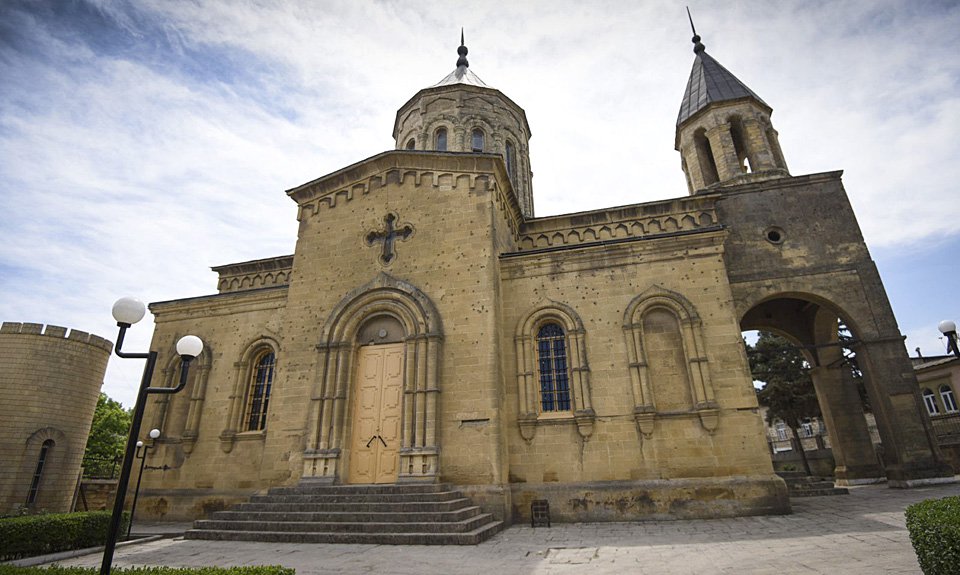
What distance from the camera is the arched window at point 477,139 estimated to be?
2053cm

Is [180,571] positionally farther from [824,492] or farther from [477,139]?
[477,139]

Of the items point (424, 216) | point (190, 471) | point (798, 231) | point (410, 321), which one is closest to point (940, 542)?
point (410, 321)

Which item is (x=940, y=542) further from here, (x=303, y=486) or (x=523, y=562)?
(x=303, y=486)

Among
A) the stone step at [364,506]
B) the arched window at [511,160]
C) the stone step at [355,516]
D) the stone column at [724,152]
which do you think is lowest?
the stone step at [355,516]

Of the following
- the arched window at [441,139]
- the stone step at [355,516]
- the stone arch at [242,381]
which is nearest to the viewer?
the stone step at [355,516]

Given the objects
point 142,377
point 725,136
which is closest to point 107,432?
point 142,377

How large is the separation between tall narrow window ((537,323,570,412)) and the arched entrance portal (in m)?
7.23

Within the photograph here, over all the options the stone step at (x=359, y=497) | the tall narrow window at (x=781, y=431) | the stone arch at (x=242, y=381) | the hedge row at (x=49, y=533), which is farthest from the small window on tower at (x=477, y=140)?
the tall narrow window at (x=781, y=431)

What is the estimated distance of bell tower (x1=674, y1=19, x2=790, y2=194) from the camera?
59.1ft

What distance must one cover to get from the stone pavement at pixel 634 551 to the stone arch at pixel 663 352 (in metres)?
2.43

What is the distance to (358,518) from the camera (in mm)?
Result: 9758

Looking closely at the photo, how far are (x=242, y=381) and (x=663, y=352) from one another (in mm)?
12567

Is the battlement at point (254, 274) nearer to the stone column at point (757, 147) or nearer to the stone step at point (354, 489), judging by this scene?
the stone step at point (354, 489)

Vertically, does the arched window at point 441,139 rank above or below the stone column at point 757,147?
above
